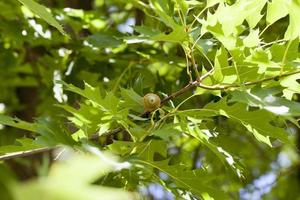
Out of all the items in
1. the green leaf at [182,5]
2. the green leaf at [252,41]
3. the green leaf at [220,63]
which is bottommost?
the green leaf at [220,63]

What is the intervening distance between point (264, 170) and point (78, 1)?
1.00 metres

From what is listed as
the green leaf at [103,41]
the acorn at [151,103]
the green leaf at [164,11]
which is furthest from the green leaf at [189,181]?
the green leaf at [103,41]

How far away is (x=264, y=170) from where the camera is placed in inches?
90.5

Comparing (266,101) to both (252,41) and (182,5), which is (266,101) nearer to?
(252,41)

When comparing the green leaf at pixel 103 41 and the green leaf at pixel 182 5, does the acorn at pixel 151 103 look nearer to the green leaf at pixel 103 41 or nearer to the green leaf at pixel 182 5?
the green leaf at pixel 182 5

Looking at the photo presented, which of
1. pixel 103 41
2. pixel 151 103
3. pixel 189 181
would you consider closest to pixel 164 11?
pixel 151 103

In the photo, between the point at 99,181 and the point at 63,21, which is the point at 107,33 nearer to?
the point at 63,21

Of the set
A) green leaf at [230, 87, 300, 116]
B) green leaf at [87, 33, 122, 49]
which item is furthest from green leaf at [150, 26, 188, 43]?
green leaf at [87, 33, 122, 49]

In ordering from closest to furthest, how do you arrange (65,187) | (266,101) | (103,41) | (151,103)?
(65,187)
(266,101)
(151,103)
(103,41)

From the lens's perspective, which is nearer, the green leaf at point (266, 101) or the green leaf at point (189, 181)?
the green leaf at point (266, 101)

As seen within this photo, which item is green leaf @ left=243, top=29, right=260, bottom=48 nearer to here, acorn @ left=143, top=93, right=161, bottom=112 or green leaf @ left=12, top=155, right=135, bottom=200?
acorn @ left=143, top=93, right=161, bottom=112

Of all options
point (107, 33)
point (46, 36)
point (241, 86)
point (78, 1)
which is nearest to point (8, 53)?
point (46, 36)

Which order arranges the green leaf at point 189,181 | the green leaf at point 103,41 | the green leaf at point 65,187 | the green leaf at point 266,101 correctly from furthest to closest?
the green leaf at point 103,41, the green leaf at point 189,181, the green leaf at point 266,101, the green leaf at point 65,187

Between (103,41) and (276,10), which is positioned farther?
→ (103,41)
